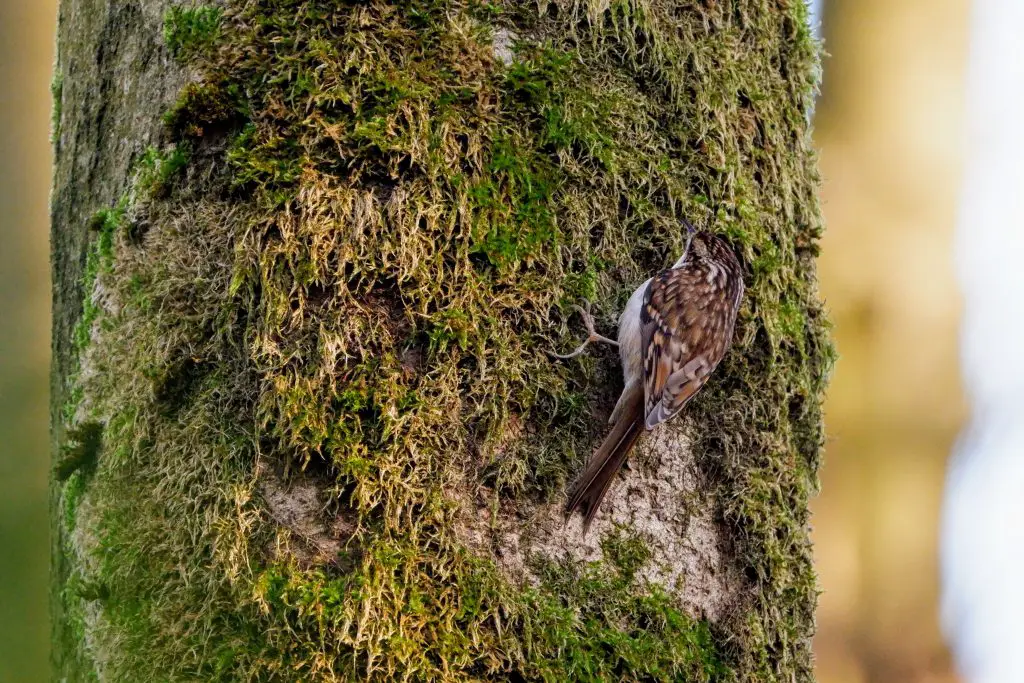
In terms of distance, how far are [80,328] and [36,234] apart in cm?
140

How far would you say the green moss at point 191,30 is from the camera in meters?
1.69

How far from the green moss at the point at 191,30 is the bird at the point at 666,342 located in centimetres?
94

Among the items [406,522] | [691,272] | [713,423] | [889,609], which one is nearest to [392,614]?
[406,522]

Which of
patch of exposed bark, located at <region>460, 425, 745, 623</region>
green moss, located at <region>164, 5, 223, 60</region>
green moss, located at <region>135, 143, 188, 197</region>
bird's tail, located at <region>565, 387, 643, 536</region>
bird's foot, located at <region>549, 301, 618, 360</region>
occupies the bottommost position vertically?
patch of exposed bark, located at <region>460, 425, 745, 623</region>

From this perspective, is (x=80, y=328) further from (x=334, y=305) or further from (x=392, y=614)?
(x=392, y=614)

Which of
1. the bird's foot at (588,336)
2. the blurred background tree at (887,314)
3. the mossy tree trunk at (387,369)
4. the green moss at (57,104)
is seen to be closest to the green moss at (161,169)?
the mossy tree trunk at (387,369)

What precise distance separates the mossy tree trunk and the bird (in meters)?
0.04

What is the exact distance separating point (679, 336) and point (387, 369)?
98cm

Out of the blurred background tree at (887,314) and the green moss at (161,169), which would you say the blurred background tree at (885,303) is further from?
the green moss at (161,169)

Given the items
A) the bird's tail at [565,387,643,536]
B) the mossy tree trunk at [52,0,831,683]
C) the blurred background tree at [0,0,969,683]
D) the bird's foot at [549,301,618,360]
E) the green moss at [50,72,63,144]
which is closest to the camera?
the mossy tree trunk at [52,0,831,683]

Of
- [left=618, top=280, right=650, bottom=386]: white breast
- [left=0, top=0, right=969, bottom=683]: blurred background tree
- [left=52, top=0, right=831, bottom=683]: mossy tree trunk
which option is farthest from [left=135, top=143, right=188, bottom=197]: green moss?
[left=0, top=0, right=969, bottom=683]: blurred background tree

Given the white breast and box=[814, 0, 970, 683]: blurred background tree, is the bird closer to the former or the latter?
the white breast

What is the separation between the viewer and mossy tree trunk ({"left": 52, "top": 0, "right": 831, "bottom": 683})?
1.50 metres

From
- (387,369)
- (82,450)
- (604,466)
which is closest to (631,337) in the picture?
(604,466)
